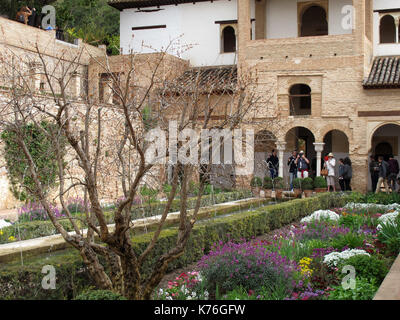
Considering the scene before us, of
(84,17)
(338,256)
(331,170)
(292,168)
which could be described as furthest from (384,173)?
(84,17)

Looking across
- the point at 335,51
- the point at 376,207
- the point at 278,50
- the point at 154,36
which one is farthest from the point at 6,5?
the point at 376,207

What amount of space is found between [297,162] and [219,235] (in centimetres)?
1137

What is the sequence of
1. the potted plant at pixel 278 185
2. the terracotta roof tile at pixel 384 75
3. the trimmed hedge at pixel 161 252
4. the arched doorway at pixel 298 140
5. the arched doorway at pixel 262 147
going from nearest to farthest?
the trimmed hedge at pixel 161 252
the arched doorway at pixel 262 147
the terracotta roof tile at pixel 384 75
the potted plant at pixel 278 185
the arched doorway at pixel 298 140

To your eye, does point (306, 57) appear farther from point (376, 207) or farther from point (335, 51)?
point (376, 207)

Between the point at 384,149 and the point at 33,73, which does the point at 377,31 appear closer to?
the point at 384,149

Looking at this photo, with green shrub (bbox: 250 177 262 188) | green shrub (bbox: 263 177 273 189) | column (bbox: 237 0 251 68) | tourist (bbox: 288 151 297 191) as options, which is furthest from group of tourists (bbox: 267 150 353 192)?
column (bbox: 237 0 251 68)

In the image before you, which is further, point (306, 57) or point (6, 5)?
point (6, 5)

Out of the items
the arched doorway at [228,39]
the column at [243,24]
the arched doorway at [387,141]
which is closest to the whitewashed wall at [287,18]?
the arched doorway at [228,39]

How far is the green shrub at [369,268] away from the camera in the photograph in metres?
7.09

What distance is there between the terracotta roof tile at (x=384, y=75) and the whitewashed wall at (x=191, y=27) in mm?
6334

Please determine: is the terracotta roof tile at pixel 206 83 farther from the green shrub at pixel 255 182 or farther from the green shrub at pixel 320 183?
the green shrub at pixel 320 183

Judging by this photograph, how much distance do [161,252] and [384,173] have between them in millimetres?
12971

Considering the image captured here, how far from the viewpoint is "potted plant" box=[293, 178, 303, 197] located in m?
21.0
